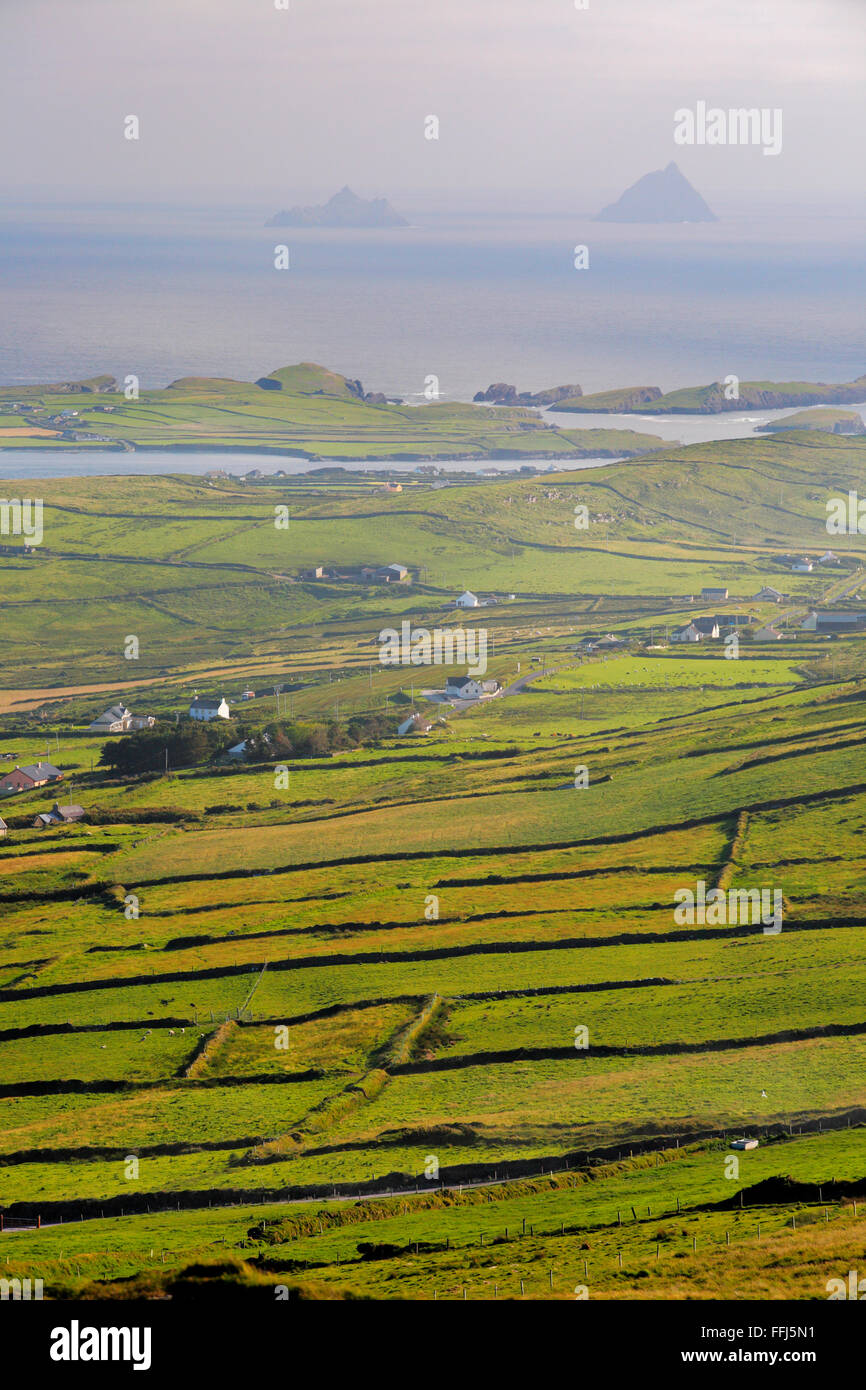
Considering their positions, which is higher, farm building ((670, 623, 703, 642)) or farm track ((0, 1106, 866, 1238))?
farm building ((670, 623, 703, 642))

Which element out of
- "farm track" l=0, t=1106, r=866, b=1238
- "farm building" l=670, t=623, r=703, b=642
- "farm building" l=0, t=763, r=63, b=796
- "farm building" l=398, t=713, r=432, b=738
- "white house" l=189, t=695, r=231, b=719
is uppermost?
"farm building" l=670, t=623, r=703, b=642

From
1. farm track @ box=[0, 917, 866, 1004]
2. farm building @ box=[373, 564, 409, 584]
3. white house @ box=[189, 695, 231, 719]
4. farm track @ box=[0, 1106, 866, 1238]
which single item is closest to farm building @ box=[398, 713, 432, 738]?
white house @ box=[189, 695, 231, 719]

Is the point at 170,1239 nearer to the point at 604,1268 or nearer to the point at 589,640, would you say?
the point at 604,1268

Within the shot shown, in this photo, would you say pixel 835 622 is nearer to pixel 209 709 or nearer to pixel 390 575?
pixel 390 575

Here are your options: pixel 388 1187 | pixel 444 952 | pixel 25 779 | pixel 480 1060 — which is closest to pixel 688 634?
pixel 25 779

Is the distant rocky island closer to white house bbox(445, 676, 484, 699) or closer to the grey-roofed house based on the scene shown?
white house bbox(445, 676, 484, 699)
